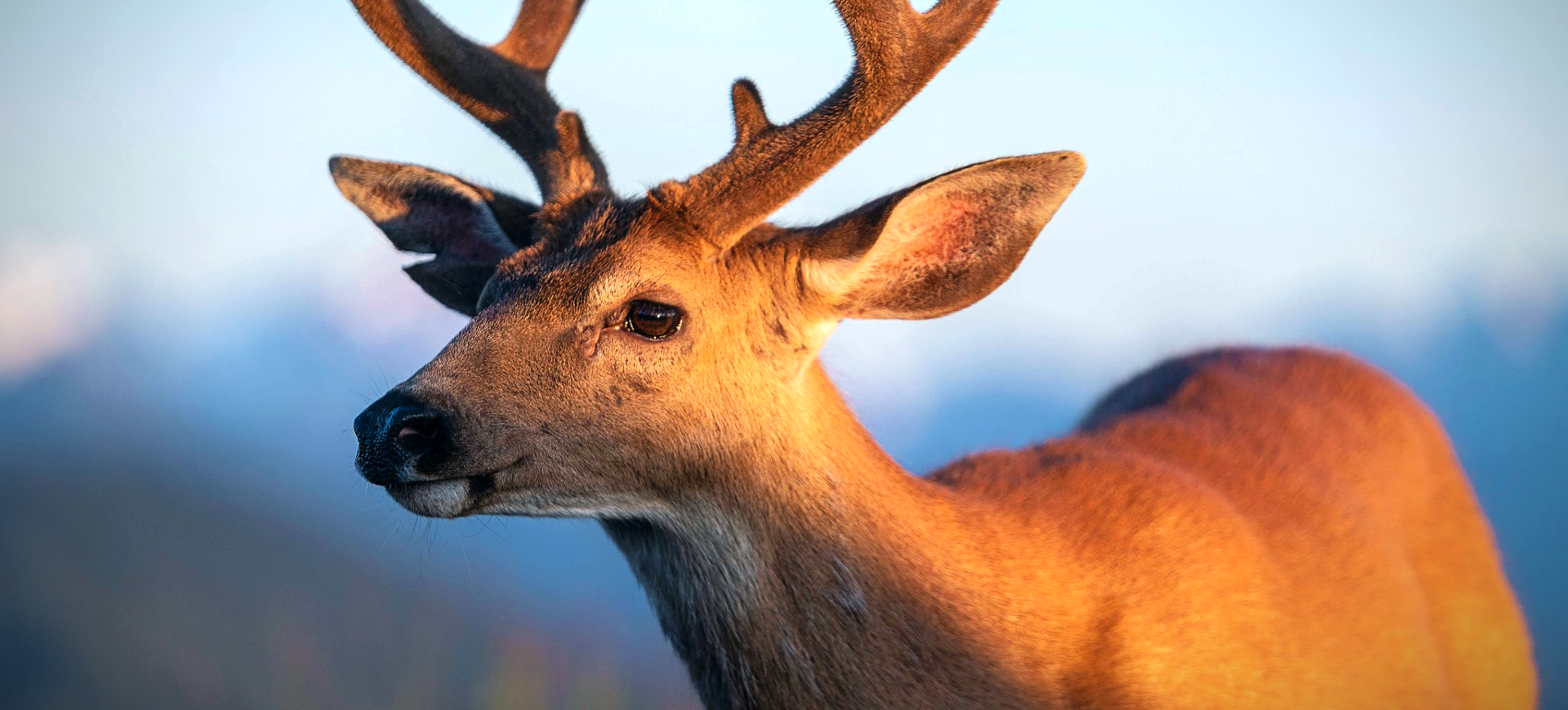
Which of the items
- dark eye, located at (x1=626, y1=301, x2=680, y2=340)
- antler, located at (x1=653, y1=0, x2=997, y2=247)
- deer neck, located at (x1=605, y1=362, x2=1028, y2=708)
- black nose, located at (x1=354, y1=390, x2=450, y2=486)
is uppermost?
antler, located at (x1=653, y1=0, x2=997, y2=247)

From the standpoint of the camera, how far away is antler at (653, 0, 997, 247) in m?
2.86

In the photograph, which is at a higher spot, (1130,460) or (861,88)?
(861,88)

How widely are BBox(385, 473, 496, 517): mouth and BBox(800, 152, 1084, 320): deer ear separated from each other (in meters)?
0.93

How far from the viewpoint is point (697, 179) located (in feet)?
9.82

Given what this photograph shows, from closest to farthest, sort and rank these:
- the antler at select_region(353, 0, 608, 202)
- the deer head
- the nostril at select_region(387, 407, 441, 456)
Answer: the nostril at select_region(387, 407, 441, 456)
the deer head
the antler at select_region(353, 0, 608, 202)

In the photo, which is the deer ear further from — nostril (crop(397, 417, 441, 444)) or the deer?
nostril (crop(397, 417, 441, 444))

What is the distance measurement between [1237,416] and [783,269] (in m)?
2.03

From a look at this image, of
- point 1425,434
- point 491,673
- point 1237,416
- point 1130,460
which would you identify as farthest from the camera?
point 491,673

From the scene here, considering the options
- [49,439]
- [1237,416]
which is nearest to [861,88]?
[1237,416]

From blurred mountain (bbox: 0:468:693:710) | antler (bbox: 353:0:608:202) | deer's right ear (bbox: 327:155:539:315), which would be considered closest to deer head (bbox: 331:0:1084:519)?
deer's right ear (bbox: 327:155:539:315)

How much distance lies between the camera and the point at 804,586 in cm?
276

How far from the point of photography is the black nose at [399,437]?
2.55 metres

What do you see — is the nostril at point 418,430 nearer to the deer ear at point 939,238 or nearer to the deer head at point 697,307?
the deer head at point 697,307

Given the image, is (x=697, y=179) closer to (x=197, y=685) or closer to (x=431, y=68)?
(x=431, y=68)
